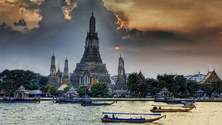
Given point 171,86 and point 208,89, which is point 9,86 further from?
point 208,89

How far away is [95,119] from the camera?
56.8 m

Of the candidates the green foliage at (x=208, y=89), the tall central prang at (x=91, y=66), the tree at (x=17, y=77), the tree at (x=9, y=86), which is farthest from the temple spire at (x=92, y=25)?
the green foliage at (x=208, y=89)

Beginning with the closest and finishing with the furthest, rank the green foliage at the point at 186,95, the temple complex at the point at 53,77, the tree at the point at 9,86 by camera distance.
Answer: the tree at the point at 9,86 < the green foliage at the point at 186,95 < the temple complex at the point at 53,77

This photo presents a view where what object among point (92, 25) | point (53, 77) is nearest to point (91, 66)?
point (53, 77)

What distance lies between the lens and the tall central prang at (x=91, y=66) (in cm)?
12450

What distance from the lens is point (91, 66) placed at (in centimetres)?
12962

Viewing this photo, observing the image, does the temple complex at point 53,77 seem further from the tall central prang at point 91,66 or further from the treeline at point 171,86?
the treeline at point 171,86

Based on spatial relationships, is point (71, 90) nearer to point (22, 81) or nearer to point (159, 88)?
point (22, 81)

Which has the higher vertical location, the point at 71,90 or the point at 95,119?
the point at 71,90

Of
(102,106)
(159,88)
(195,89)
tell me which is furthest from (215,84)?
(102,106)

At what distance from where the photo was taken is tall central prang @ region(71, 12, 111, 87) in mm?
124500

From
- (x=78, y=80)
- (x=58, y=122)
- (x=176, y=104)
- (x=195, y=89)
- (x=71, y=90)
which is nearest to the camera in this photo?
(x=58, y=122)

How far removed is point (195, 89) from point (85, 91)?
33.9 m

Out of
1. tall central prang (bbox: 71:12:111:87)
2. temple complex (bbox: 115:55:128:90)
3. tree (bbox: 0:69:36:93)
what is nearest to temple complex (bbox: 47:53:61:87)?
tall central prang (bbox: 71:12:111:87)
